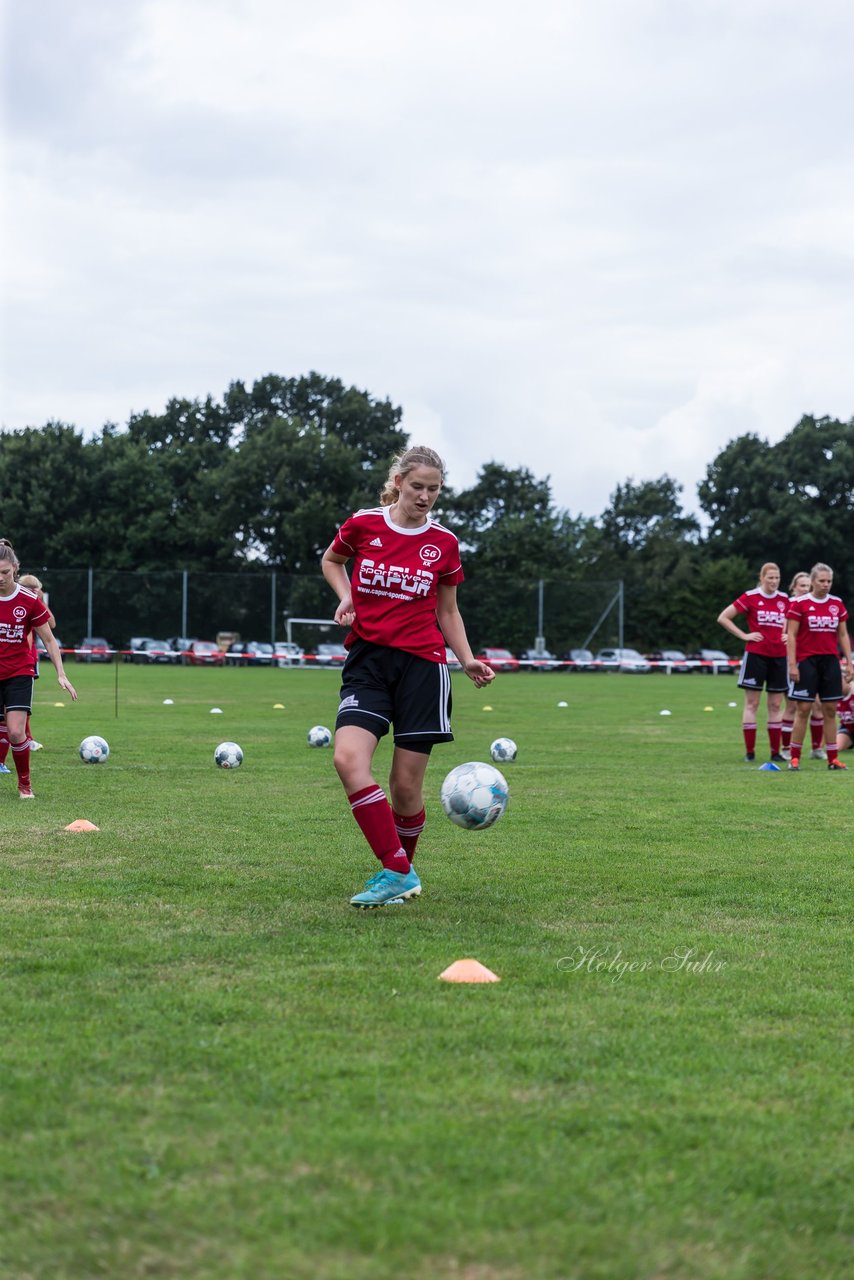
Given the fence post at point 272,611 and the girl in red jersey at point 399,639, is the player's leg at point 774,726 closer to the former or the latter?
the girl in red jersey at point 399,639

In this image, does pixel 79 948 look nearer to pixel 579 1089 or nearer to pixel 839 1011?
pixel 579 1089

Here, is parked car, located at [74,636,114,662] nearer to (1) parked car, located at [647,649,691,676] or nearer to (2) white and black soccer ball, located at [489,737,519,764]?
(1) parked car, located at [647,649,691,676]

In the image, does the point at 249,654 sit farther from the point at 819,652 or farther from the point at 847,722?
the point at 819,652

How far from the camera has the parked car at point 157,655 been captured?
50.7 m

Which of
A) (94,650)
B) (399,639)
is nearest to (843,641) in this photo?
(399,639)

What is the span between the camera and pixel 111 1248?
8.73ft

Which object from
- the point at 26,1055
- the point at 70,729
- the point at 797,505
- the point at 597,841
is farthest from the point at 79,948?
the point at 797,505

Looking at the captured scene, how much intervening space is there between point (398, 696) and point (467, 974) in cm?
190

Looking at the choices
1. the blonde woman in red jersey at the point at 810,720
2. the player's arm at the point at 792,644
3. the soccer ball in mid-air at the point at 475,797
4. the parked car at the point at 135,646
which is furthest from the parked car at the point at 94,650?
the soccer ball in mid-air at the point at 475,797

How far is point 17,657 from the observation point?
10328 millimetres

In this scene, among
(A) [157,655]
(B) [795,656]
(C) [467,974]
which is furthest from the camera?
(A) [157,655]

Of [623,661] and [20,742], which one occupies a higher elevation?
[20,742]

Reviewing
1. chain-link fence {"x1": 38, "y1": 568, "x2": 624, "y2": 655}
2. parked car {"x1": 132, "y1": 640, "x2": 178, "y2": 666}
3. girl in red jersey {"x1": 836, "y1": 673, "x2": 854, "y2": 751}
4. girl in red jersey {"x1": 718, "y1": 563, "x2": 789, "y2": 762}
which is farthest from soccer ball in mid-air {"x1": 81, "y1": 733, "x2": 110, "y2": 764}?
chain-link fence {"x1": 38, "y1": 568, "x2": 624, "y2": 655}

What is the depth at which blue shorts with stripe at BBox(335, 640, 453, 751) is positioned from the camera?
20.7 ft
